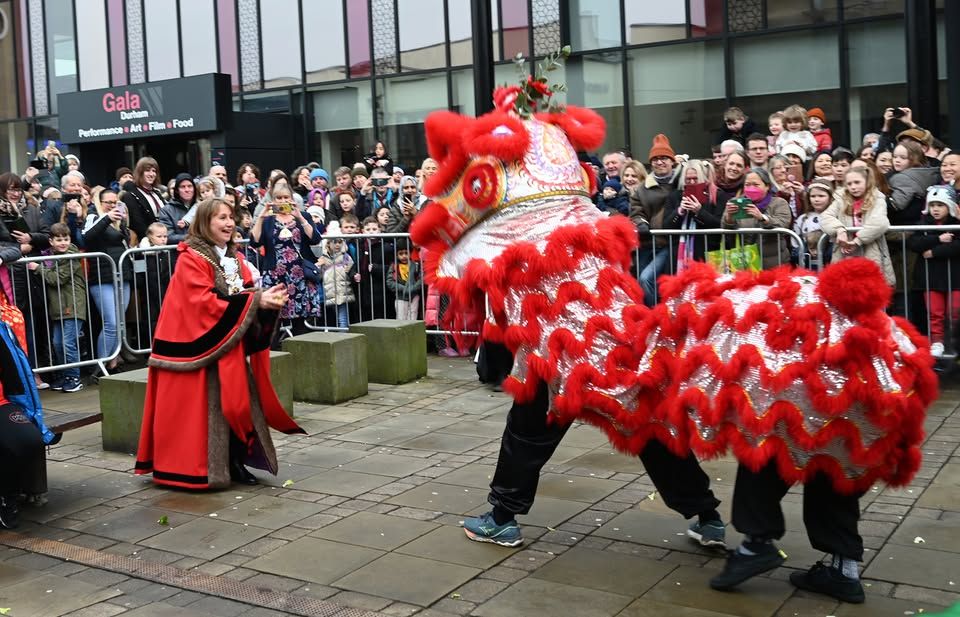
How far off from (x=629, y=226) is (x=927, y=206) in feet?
16.2

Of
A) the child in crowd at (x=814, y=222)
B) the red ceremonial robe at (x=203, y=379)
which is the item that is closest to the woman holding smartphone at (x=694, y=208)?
the child in crowd at (x=814, y=222)

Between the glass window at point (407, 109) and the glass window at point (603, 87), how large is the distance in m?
2.95

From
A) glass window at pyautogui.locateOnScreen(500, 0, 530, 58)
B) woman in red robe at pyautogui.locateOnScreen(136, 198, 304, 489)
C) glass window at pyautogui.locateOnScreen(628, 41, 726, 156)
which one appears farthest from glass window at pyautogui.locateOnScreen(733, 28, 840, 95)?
woman in red robe at pyautogui.locateOnScreen(136, 198, 304, 489)

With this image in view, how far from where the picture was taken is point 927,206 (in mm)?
9125

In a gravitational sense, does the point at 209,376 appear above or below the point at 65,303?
below

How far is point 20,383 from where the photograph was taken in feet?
20.1

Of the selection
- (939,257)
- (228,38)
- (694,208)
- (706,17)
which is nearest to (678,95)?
(706,17)

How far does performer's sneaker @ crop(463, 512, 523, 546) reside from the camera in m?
5.50

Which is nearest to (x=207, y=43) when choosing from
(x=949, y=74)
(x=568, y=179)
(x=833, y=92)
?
(x=833, y=92)

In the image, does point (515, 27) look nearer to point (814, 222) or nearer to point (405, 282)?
point (405, 282)

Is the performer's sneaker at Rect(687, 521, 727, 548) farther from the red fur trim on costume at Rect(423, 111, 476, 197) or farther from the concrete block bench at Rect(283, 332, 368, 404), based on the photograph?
the concrete block bench at Rect(283, 332, 368, 404)

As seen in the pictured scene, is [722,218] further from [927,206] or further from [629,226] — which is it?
[629,226]

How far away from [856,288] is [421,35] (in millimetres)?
17467

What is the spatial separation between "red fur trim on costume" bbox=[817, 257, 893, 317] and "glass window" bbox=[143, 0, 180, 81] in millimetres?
21911
